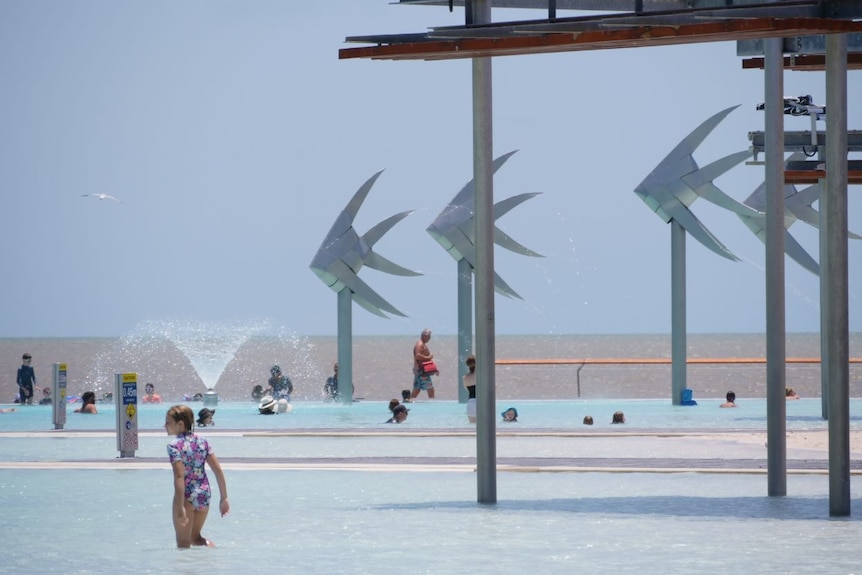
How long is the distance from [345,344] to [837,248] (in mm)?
21843

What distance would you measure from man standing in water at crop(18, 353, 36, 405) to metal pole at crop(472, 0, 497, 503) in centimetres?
2559

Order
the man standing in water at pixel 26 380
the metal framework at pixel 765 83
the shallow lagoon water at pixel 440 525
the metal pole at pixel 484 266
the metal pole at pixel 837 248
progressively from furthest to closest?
1. the man standing in water at pixel 26 380
2. the metal pole at pixel 484 266
3. the metal pole at pixel 837 248
4. the metal framework at pixel 765 83
5. the shallow lagoon water at pixel 440 525

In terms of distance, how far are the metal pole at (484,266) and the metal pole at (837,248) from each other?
120 inches

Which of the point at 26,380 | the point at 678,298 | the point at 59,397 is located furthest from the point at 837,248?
the point at 26,380

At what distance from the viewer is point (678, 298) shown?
3319cm

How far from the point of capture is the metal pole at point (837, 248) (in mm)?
12961

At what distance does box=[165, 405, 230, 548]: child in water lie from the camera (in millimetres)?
11734

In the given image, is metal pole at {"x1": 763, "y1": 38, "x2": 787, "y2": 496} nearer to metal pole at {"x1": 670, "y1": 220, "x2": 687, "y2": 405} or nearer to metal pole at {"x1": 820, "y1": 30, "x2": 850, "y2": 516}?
metal pole at {"x1": 820, "y1": 30, "x2": 850, "y2": 516}

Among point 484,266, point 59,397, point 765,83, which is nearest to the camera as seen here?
point 484,266

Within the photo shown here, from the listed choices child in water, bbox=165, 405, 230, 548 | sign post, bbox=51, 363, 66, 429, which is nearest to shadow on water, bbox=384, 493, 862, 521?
child in water, bbox=165, 405, 230, 548

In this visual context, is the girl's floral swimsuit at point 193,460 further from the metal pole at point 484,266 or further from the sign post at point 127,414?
the sign post at point 127,414

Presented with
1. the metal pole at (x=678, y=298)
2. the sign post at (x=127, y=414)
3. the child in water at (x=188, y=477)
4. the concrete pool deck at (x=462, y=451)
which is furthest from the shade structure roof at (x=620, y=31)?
the metal pole at (x=678, y=298)

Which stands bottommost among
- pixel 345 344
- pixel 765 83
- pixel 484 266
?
pixel 345 344

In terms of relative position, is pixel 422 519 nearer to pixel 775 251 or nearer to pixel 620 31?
pixel 775 251
